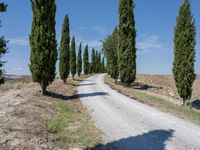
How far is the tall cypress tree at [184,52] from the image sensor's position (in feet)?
94.5

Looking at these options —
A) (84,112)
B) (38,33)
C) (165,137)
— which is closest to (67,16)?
(38,33)

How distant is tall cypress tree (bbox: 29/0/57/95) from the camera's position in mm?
24453

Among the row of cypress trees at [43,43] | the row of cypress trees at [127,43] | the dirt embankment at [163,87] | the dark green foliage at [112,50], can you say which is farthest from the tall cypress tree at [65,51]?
the row of cypress trees at [43,43]

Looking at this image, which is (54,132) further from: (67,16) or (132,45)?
(67,16)

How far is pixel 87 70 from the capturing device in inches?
3799

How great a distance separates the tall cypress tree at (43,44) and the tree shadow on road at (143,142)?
14220mm

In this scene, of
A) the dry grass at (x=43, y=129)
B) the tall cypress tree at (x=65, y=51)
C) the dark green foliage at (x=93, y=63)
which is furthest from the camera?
the dark green foliage at (x=93, y=63)

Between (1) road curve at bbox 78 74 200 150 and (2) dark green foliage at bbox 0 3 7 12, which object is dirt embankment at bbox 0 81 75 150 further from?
(2) dark green foliage at bbox 0 3 7 12

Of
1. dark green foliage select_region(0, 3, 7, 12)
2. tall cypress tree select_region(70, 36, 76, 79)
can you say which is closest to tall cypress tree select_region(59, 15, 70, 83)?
tall cypress tree select_region(70, 36, 76, 79)

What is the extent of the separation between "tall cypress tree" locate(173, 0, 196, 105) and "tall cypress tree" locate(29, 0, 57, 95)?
12.5 metres

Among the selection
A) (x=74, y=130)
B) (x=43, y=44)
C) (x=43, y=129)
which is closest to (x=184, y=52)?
(x=43, y=44)

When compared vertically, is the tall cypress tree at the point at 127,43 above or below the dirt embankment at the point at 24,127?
above

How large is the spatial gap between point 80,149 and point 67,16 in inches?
1530

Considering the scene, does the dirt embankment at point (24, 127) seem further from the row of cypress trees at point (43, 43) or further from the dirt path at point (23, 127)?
the row of cypress trees at point (43, 43)
